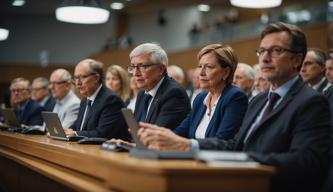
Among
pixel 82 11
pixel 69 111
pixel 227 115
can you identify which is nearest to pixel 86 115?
pixel 69 111

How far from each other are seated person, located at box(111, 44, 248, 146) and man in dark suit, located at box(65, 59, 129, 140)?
1.03m

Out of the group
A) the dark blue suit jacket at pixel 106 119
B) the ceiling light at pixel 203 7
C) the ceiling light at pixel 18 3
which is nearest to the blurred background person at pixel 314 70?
the dark blue suit jacket at pixel 106 119

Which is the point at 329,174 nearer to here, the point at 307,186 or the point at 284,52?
the point at 307,186

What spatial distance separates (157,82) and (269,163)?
6.26ft

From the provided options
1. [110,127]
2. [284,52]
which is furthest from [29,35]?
[284,52]

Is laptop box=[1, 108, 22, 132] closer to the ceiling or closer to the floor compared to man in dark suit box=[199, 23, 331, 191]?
closer to the floor

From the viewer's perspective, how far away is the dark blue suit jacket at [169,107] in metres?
3.87

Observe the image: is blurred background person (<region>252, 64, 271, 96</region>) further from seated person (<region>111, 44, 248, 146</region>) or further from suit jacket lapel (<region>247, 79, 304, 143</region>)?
suit jacket lapel (<region>247, 79, 304, 143</region>)

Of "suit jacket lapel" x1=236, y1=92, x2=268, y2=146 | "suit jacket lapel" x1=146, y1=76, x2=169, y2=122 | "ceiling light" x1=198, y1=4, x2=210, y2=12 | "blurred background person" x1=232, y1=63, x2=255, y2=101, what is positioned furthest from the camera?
"ceiling light" x1=198, y1=4, x2=210, y2=12

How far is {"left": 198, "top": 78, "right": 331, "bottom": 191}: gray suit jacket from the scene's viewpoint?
2.29m

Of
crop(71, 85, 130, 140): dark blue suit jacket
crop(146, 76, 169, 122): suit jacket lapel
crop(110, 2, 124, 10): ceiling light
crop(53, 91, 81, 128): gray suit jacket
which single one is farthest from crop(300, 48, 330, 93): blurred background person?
crop(110, 2, 124, 10): ceiling light

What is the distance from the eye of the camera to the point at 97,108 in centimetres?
470

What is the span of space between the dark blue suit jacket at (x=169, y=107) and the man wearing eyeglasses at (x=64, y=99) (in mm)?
1916

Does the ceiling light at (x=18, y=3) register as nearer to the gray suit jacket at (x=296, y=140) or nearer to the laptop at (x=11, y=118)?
Result: the laptop at (x=11, y=118)
